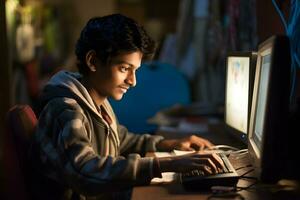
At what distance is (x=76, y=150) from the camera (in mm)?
1274

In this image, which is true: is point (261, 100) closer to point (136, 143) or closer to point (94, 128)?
point (94, 128)

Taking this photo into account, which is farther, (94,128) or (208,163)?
(94,128)

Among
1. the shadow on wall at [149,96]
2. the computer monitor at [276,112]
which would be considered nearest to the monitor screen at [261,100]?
the computer monitor at [276,112]

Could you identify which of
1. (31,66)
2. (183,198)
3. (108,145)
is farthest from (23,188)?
(31,66)

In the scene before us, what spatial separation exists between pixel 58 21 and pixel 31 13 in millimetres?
1350

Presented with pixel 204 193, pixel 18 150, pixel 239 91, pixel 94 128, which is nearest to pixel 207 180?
pixel 204 193

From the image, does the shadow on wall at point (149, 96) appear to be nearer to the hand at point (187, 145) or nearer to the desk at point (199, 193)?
the hand at point (187, 145)

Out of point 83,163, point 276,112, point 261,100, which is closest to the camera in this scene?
point 276,112

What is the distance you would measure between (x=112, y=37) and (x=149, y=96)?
1552 mm

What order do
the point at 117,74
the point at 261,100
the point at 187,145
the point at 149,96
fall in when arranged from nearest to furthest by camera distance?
1. the point at 261,100
2. the point at 117,74
3. the point at 187,145
4. the point at 149,96

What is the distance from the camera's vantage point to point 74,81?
1.49 metres

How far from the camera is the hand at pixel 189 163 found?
4.25 feet

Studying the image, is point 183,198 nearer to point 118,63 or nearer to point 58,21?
point 118,63

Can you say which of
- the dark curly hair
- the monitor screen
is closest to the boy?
the dark curly hair
